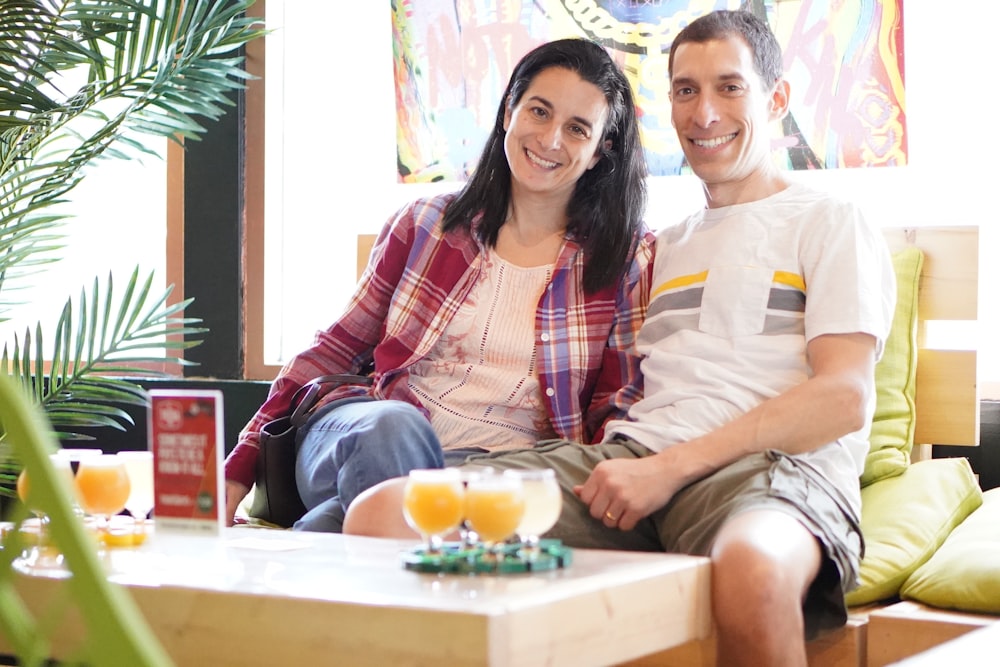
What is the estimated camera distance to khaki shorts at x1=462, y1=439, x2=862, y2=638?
1819 millimetres

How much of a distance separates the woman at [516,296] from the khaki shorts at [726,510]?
0.74ft

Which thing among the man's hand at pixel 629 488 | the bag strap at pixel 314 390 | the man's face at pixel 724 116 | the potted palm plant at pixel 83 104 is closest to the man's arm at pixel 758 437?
the man's hand at pixel 629 488

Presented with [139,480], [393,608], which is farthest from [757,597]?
[139,480]

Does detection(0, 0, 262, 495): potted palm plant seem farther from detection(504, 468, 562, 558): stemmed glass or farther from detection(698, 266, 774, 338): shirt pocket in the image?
detection(504, 468, 562, 558): stemmed glass

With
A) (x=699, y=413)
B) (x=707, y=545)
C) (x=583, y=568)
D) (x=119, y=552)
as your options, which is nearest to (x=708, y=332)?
(x=699, y=413)

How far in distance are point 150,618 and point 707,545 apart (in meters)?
0.84

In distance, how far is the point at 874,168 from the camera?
281cm

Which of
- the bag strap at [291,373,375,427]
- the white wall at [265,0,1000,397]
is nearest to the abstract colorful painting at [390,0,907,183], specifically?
the white wall at [265,0,1000,397]

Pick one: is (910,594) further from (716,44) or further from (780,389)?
(716,44)

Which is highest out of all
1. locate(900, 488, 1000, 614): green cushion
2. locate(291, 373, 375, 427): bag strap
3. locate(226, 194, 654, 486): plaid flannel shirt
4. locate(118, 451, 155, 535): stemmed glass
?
locate(226, 194, 654, 486): plaid flannel shirt

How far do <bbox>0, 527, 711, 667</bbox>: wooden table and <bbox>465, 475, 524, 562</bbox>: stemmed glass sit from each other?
0.09 meters

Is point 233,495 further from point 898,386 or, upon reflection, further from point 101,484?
point 898,386

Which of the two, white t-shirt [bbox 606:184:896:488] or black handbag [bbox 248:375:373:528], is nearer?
white t-shirt [bbox 606:184:896:488]

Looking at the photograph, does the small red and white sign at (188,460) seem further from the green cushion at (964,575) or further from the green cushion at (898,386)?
the green cushion at (898,386)
